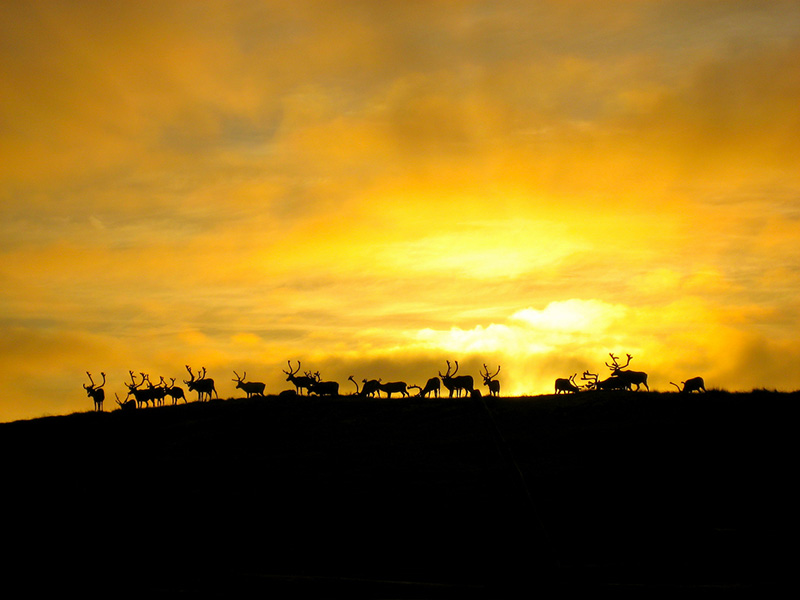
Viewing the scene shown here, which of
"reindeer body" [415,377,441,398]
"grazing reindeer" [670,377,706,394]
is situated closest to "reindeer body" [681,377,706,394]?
"grazing reindeer" [670,377,706,394]

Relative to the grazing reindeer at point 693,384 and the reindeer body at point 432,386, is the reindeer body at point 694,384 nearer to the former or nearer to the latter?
the grazing reindeer at point 693,384

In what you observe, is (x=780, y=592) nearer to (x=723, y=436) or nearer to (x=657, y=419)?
(x=723, y=436)

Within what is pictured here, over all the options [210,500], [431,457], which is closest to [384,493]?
[431,457]

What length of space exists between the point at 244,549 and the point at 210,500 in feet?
17.2

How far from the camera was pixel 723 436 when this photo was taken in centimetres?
2767

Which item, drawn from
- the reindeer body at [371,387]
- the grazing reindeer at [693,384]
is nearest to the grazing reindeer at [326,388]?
the reindeer body at [371,387]

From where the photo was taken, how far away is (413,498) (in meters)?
23.2

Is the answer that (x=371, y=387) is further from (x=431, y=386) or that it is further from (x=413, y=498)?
(x=413, y=498)

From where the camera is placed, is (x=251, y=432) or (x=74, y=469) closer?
(x=74, y=469)

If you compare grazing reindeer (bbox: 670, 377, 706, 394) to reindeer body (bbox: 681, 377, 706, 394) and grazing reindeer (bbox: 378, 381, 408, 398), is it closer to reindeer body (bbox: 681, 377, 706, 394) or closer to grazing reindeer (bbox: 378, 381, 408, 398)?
reindeer body (bbox: 681, 377, 706, 394)

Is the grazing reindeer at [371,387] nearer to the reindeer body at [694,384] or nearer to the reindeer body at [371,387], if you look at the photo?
the reindeer body at [371,387]

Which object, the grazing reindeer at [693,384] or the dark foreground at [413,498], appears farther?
the grazing reindeer at [693,384]

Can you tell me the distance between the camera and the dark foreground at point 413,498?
13851 millimetres

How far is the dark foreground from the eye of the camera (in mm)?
13851
